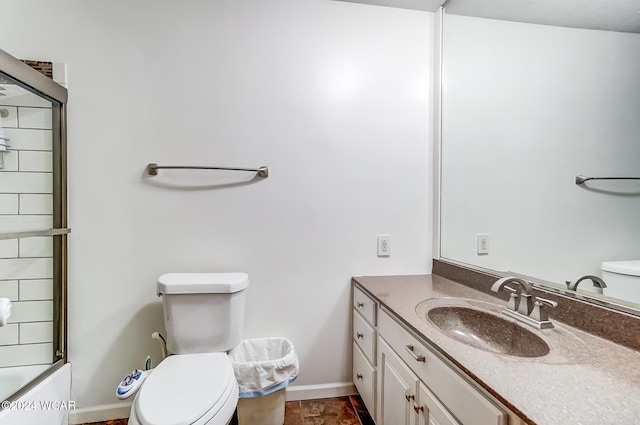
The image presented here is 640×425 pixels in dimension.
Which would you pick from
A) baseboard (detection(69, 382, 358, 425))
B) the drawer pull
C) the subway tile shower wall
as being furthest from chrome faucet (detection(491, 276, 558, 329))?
the subway tile shower wall

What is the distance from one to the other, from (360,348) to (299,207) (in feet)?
2.82

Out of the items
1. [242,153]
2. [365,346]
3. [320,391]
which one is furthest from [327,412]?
[242,153]

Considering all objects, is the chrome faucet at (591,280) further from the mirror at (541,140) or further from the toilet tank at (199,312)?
the toilet tank at (199,312)

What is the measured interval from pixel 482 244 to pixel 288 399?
142cm

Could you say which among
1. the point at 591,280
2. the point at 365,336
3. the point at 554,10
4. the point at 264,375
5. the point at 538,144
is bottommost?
the point at 264,375

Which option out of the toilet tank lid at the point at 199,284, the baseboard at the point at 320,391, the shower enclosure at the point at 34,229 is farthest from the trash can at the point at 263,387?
the shower enclosure at the point at 34,229

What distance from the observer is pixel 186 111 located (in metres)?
1.63

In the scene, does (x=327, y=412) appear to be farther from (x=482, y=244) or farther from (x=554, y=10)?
(x=554, y=10)

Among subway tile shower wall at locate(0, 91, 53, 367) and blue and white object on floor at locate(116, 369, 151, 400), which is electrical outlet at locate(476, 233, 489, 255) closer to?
blue and white object on floor at locate(116, 369, 151, 400)

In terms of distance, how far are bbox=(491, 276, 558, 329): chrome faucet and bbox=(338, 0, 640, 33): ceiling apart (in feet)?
3.21

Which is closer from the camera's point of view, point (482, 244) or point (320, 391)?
point (482, 244)

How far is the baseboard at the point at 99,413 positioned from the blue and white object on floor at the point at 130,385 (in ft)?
1.63

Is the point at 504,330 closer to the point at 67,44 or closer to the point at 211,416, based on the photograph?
the point at 211,416

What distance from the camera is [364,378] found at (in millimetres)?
1572
